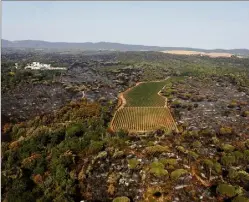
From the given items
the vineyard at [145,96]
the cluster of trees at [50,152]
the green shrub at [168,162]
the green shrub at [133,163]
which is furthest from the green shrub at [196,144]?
the vineyard at [145,96]

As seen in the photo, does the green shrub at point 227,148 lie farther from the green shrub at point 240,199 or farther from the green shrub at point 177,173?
the green shrub at point 240,199

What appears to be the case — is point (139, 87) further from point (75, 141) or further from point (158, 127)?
point (75, 141)

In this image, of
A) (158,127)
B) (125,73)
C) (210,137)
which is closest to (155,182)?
(210,137)

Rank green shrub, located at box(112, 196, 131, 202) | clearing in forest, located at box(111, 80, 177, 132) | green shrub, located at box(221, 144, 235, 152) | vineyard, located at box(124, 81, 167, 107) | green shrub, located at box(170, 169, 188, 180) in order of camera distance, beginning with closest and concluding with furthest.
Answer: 1. green shrub, located at box(112, 196, 131, 202)
2. green shrub, located at box(170, 169, 188, 180)
3. green shrub, located at box(221, 144, 235, 152)
4. clearing in forest, located at box(111, 80, 177, 132)
5. vineyard, located at box(124, 81, 167, 107)

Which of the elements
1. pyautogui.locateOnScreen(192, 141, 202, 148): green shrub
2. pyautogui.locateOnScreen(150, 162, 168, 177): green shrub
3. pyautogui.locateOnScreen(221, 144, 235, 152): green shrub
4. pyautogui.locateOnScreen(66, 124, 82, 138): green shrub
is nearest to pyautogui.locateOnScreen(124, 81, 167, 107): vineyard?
pyautogui.locateOnScreen(66, 124, 82, 138): green shrub

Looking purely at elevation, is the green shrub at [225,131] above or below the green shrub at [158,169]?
above

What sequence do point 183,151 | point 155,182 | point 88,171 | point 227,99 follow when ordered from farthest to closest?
1. point 227,99
2. point 183,151
3. point 88,171
4. point 155,182

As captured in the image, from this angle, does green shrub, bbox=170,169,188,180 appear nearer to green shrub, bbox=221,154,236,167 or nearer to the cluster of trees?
green shrub, bbox=221,154,236,167
